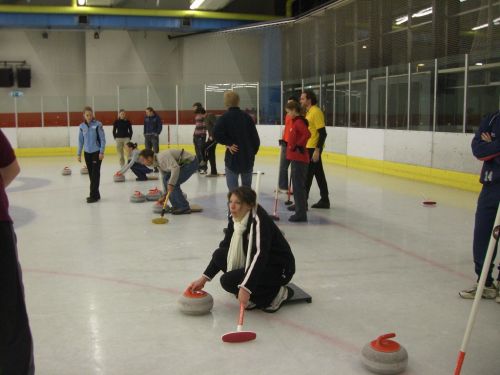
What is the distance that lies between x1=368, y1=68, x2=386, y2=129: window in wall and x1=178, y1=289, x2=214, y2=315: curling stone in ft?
30.7

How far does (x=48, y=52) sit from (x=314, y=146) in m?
14.8

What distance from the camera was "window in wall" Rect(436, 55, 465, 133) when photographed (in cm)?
988

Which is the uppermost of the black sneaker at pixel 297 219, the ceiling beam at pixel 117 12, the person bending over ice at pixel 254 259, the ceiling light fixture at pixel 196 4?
the ceiling light fixture at pixel 196 4

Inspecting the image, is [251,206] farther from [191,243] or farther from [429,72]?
[429,72]

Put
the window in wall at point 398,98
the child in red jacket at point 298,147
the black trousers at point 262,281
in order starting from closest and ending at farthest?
the black trousers at point 262,281 → the child in red jacket at point 298,147 → the window in wall at point 398,98

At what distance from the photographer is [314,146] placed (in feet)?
24.0

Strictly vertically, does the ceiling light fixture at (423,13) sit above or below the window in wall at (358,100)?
above

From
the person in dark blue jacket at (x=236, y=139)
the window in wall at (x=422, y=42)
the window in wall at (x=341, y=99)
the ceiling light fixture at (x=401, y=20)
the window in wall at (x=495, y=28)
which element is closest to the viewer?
the person in dark blue jacket at (x=236, y=139)

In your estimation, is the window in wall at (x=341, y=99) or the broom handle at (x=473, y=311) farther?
the window in wall at (x=341, y=99)

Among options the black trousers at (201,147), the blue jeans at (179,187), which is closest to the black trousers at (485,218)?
the blue jeans at (179,187)

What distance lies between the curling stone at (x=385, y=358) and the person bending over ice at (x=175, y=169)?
4255 millimetres

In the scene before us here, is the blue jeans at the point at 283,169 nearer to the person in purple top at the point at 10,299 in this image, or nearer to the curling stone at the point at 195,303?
the curling stone at the point at 195,303

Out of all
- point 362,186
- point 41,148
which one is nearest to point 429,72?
point 362,186

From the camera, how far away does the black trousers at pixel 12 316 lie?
2.18 metres
